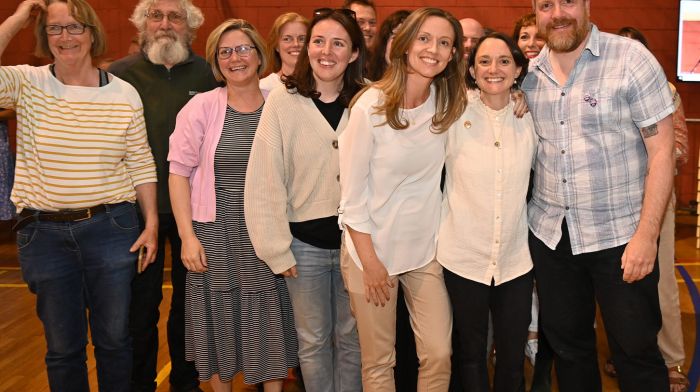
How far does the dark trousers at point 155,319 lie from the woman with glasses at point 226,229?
40 cm

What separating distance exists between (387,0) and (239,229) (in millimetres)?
5893

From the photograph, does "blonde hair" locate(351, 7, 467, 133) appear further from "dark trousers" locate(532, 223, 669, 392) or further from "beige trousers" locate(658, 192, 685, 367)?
"beige trousers" locate(658, 192, 685, 367)

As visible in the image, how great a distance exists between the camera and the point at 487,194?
2518 millimetres

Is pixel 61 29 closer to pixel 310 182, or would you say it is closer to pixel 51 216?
pixel 51 216

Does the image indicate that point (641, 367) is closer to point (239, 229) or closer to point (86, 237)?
point (239, 229)

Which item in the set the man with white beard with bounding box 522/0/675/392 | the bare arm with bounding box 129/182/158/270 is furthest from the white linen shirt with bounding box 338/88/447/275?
the bare arm with bounding box 129/182/158/270

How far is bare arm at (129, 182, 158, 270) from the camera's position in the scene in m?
2.83

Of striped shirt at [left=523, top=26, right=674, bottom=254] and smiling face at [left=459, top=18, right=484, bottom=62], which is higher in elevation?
smiling face at [left=459, top=18, right=484, bottom=62]

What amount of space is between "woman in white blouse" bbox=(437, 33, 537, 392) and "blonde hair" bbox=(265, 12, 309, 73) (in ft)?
3.97

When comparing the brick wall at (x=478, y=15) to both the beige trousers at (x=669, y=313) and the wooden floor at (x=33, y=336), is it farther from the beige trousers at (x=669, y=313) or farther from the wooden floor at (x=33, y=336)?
the beige trousers at (x=669, y=313)

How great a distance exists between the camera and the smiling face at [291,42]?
3447 millimetres

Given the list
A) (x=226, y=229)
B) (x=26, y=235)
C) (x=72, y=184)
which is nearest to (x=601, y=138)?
(x=226, y=229)

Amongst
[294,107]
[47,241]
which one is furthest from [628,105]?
[47,241]

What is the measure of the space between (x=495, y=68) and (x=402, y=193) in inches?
23.7
